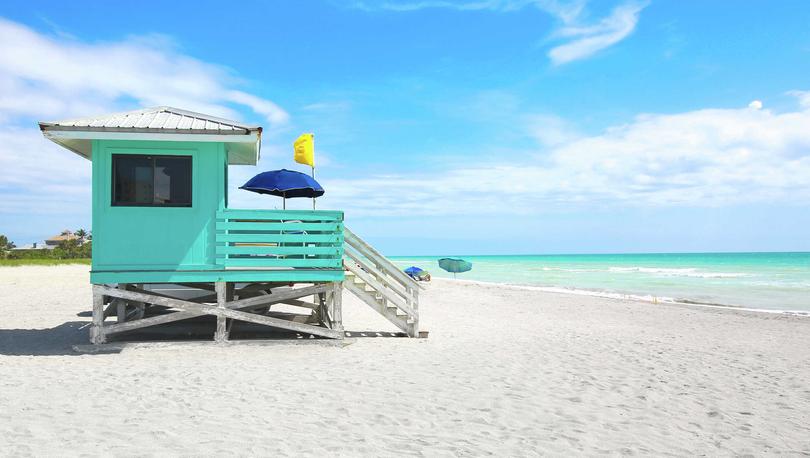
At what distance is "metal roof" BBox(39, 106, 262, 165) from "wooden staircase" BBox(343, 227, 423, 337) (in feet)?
9.19

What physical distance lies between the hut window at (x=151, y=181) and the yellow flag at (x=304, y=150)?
2.38 metres

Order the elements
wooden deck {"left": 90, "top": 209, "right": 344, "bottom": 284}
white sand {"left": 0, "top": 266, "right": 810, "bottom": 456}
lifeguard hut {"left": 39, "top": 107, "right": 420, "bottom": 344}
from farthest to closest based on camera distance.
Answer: wooden deck {"left": 90, "top": 209, "right": 344, "bottom": 284} → lifeguard hut {"left": 39, "top": 107, "right": 420, "bottom": 344} → white sand {"left": 0, "top": 266, "right": 810, "bottom": 456}

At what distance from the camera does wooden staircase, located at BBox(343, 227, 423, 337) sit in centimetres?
1122

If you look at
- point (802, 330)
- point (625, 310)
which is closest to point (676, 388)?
point (802, 330)

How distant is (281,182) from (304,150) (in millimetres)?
1140

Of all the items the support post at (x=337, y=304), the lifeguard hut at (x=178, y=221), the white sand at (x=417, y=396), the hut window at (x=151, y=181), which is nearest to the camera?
the white sand at (x=417, y=396)

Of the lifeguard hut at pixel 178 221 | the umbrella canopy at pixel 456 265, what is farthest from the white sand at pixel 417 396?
the umbrella canopy at pixel 456 265

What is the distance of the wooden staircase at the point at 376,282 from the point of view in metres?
11.2

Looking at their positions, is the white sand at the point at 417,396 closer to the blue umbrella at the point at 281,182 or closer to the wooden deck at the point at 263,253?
the wooden deck at the point at 263,253

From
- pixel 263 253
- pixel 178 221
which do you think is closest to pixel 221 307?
pixel 263 253

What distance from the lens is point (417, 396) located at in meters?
7.00

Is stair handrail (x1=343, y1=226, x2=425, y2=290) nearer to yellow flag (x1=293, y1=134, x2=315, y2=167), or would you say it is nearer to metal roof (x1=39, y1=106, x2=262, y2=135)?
yellow flag (x1=293, y1=134, x2=315, y2=167)

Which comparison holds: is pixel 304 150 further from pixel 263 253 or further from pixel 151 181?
pixel 151 181

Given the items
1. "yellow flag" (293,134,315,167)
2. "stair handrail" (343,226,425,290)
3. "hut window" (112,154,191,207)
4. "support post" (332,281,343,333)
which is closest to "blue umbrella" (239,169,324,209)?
"yellow flag" (293,134,315,167)
